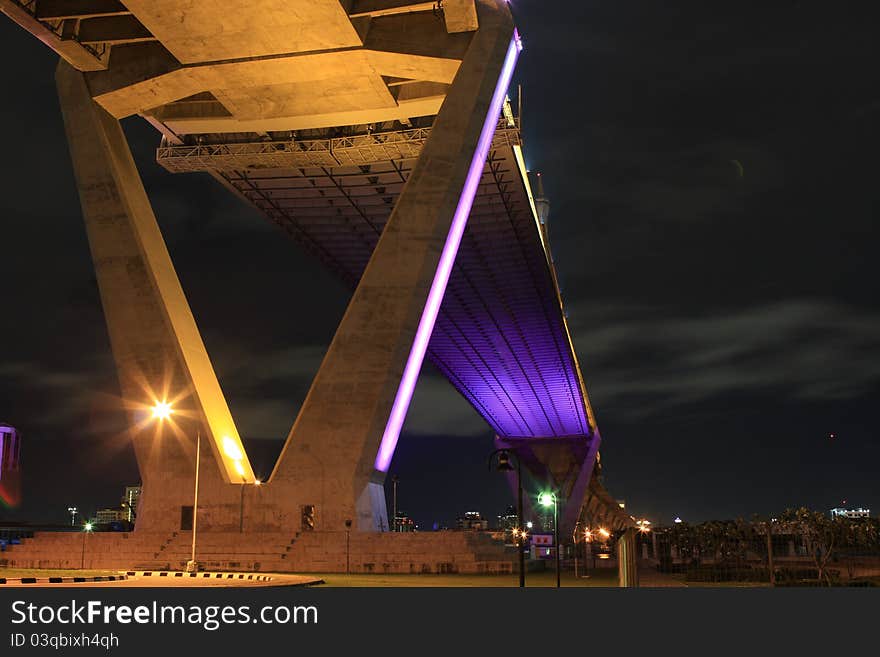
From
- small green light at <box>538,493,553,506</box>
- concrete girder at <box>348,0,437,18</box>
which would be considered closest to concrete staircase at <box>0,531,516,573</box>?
small green light at <box>538,493,553,506</box>

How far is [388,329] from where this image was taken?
2520 cm

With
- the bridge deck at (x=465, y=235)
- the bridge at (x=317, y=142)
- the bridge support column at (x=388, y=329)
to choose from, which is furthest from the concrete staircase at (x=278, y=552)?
the bridge deck at (x=465, y=235)

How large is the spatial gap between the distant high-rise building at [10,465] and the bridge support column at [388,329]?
50.1 m

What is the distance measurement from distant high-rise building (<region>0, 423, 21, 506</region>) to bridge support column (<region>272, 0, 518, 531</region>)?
50138 millimetres

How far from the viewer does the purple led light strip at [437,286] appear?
2564cm

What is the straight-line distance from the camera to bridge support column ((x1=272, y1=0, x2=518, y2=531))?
24828 mm

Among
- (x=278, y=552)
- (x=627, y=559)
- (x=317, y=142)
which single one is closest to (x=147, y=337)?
(x=278, y=552)

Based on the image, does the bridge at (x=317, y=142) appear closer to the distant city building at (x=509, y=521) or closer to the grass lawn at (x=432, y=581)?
the grass lawn at (x=432, y=581)

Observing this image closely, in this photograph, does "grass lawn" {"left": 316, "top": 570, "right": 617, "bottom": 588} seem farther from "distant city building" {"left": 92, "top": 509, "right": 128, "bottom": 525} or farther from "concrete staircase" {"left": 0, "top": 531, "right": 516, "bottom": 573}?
"distant city building" {"left": 92, "top": 509, "right": 128, "bottom": 525}

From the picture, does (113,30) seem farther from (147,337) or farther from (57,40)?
(147,337)

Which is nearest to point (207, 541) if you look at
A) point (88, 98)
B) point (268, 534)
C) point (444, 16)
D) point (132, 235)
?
point (268, 534)

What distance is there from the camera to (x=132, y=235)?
26.9m

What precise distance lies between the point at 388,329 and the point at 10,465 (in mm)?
57131
